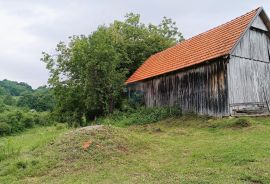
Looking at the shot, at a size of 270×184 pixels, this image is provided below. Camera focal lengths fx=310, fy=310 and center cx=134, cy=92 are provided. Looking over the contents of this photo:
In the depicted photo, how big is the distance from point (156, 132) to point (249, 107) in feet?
18.2

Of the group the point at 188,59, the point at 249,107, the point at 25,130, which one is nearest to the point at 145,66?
the point at 188,59

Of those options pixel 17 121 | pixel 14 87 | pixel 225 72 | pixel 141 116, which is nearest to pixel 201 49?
pixel 225 72

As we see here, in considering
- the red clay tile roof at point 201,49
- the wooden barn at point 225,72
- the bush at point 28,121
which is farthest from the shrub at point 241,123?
the bush at point 28,121

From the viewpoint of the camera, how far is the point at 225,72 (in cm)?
1589

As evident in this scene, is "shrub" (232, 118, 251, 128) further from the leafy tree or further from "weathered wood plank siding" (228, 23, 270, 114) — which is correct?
the leafy tree

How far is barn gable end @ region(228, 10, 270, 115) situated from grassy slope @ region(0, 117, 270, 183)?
3376 millimetres

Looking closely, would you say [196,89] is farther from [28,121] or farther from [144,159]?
[28,121]

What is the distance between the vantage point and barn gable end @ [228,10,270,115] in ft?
52.9

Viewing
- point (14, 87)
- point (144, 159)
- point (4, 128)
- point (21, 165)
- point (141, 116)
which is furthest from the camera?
point (14, 87)

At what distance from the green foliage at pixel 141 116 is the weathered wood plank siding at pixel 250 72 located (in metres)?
3.85

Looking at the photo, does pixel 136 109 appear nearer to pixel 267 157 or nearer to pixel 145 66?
pixel 145 66

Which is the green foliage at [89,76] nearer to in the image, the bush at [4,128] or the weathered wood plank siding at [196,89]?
the weathered wood plank siding at [196,89]

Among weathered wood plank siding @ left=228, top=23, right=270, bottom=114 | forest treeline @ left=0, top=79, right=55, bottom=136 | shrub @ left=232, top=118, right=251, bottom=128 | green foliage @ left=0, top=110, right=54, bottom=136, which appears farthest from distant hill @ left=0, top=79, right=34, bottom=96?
shrub @ left=232, top=118, right=251, bottom=128

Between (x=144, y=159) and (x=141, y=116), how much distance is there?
10.2 m
